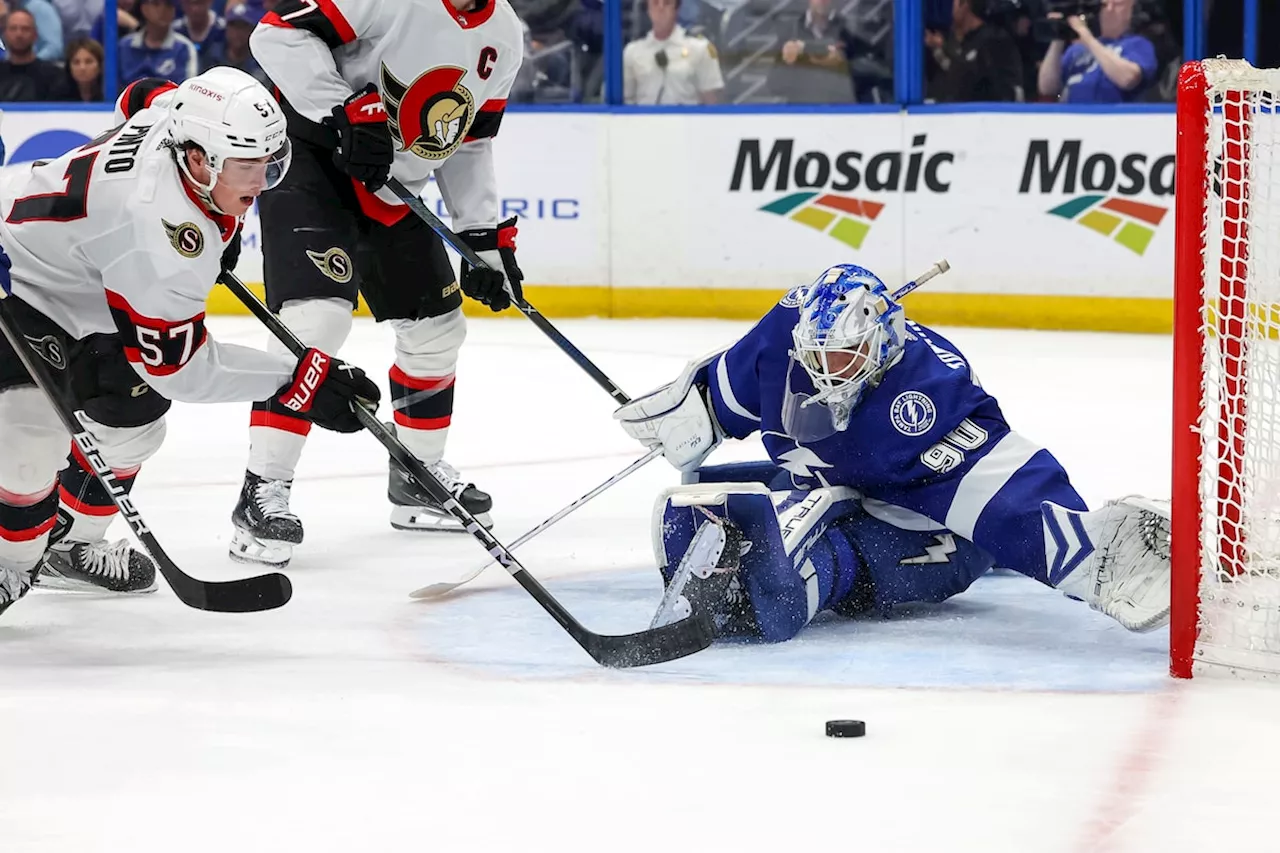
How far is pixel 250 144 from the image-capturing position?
279cm

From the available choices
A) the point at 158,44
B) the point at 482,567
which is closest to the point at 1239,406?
the point at 482,567

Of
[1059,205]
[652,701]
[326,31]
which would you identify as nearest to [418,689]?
[652,701]

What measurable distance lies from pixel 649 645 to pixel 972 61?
4.42 metres

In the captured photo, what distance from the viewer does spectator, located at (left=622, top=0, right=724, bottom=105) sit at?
23.7ft

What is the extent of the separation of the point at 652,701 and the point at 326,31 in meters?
1.58

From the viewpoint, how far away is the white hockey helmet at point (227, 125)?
2.79 meters

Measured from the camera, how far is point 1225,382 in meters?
2.77

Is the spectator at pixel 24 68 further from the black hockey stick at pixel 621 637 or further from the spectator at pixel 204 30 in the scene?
the black hockey stick at pixel 621 637

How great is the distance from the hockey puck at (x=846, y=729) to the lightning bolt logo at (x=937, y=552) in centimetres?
66

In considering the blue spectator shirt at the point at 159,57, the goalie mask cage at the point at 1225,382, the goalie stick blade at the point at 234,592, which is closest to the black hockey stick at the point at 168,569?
the goalie stick blade at the point at 234,592

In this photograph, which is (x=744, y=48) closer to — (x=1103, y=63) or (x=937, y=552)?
(x=1103, y=63)

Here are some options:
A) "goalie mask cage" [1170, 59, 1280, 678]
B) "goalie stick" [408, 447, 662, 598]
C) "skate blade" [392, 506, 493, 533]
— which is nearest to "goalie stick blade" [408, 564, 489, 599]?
"goalie stick" [408, 447, 662, 598]

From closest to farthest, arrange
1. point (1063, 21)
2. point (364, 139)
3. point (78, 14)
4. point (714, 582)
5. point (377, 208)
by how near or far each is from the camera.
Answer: point (714, 582) → point (364, 139) → point (377, 208) → point (1063, 21) → point (78, 14)

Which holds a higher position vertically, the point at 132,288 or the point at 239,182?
the point at 239,182
